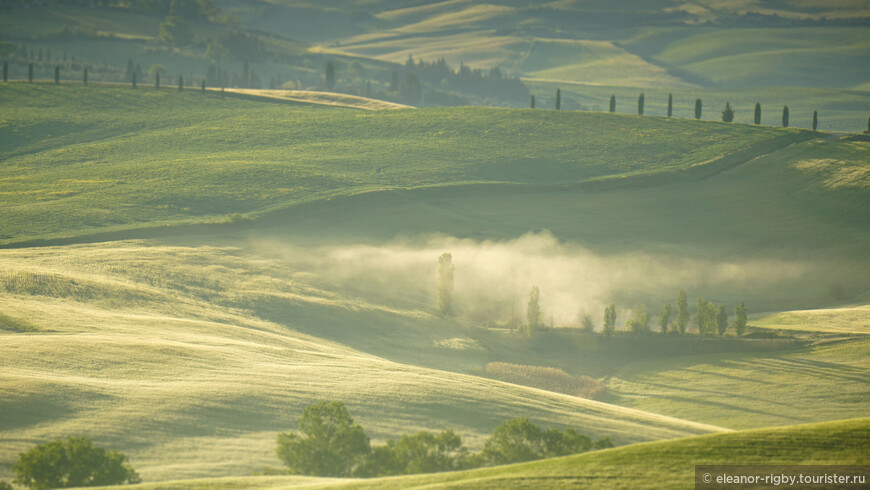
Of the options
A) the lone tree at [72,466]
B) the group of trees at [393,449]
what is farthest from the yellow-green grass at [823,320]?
the lone tree at [72,466]

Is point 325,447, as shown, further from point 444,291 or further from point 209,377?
point 444,291

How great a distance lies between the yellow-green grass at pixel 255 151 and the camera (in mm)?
93438

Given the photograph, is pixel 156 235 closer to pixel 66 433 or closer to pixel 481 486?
pixel 66 433

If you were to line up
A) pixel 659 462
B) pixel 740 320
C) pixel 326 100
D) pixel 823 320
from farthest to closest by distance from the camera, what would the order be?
pixel 326 100 < pixel 823 320 < pixel 740 320 < pixel 659 462

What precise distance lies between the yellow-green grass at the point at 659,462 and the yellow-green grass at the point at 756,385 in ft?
67.8

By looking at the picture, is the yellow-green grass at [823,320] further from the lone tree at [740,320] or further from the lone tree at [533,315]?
the lone tree at [533,315]

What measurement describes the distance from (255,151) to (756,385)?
266 ft

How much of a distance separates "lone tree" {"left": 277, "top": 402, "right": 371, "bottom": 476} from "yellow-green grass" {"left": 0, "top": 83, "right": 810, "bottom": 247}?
183 feet

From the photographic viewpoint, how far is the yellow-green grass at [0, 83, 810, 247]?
9344cm

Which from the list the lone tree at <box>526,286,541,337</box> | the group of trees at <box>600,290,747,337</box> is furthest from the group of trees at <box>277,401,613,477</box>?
the group of trees at <box>600,290,747,337</box>

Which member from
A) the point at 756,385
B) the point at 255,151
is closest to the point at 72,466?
the point at 756,385

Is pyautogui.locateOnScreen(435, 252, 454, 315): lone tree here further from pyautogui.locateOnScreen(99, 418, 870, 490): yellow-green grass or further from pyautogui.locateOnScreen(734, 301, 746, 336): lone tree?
pyautogui.locateOnScreen(99, 418, 870, 490): yellow-green grass

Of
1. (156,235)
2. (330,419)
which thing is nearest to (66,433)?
(330,419)

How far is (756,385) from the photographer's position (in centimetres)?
5441
